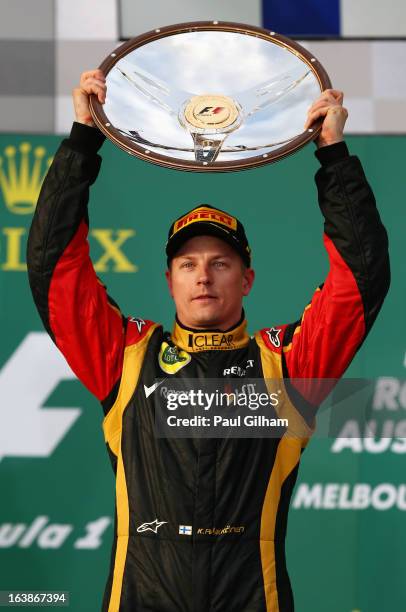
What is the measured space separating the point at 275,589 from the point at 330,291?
22.2 inches

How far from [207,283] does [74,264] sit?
0.27 m

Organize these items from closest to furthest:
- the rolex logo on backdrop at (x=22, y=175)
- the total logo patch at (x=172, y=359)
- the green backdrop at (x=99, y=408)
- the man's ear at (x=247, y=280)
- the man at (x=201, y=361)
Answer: the man at (x=201, y=361), the total logo patch at (x=172, y=359), the man's ear at (x=247, y=280), the green backdrop at (x=99, y=408), the rolex logo on backdrop at (x=22, y=175)

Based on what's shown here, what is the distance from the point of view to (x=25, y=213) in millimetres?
2770

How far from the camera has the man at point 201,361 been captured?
175cm

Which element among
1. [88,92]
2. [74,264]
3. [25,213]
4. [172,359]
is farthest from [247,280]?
[25,213]

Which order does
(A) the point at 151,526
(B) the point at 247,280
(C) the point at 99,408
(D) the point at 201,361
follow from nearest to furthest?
(A) the point at 151,526 < (D) the point at 201,361 < (B) the point at 247,280 < (C) the point at 99,408

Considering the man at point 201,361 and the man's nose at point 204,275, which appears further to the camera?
the man's nose at point 204,275

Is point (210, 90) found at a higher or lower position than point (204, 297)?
higher

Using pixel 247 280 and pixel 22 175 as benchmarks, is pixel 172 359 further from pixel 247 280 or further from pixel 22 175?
pixel 22 175

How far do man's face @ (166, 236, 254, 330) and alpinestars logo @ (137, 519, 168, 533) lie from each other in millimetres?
400

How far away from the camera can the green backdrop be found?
8.73 feet

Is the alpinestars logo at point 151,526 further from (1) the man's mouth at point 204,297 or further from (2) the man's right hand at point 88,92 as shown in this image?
(2) the man's right hand at point 88,92

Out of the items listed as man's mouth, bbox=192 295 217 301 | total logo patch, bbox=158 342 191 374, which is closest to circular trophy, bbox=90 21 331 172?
man's mouth, bbox=192 295 217 301

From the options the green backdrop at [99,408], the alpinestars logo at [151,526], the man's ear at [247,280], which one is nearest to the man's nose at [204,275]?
the man's ear at [247,280]
